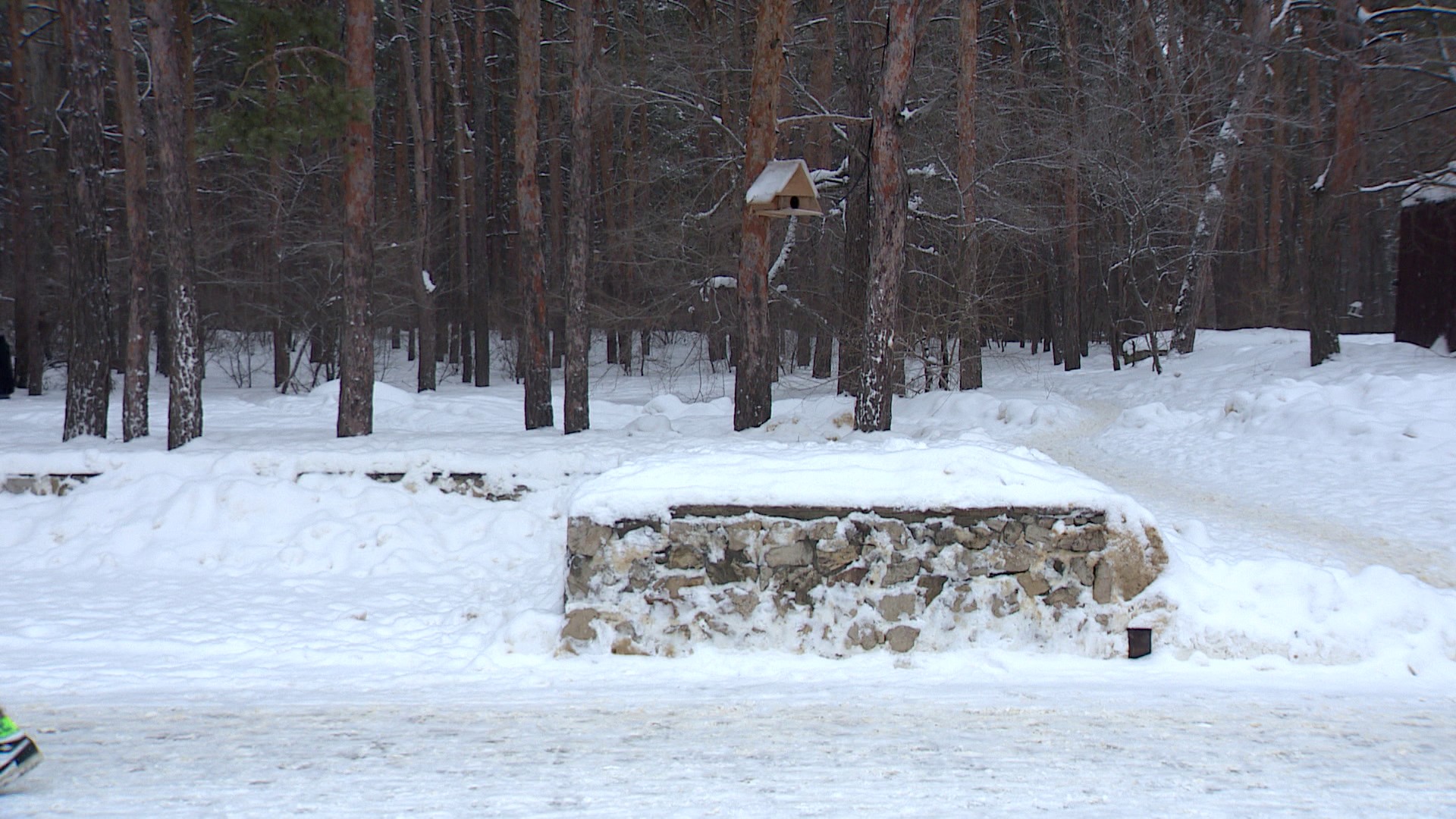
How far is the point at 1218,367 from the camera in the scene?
18562mm

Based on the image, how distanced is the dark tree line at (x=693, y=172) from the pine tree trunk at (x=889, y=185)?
3cm

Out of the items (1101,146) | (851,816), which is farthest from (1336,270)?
(851,816)

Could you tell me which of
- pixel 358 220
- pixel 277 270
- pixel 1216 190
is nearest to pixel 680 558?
pixel 358 220

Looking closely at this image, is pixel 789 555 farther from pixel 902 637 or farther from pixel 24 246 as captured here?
pixel 24 246

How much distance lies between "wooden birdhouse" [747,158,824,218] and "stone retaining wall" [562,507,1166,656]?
477 cm

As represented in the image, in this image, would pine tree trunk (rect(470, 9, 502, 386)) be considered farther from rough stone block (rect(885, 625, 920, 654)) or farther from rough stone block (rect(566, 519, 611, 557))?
rough stone block (rect(885, 625, 920, 654))

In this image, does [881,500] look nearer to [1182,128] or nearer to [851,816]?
[851,816]

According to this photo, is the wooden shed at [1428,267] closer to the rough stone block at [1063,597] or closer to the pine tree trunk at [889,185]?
the pine tree trunk at [889,185]

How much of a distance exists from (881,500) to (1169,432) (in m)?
8.94

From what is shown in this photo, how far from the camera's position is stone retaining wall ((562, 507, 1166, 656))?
601cm

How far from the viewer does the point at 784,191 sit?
32.4 feet

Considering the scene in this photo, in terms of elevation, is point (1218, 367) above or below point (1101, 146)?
below

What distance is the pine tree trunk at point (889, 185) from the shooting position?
1042 cm

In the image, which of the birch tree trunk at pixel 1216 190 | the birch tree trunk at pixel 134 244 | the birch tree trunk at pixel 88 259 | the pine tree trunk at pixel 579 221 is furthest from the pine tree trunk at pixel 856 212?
the birch tree trunk at pixel 88 259
